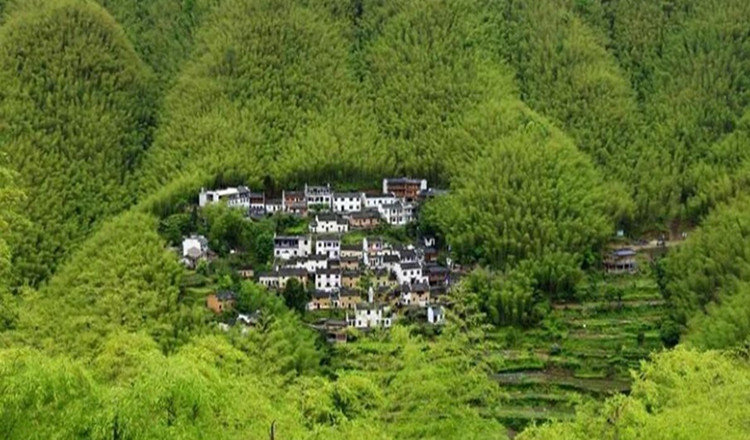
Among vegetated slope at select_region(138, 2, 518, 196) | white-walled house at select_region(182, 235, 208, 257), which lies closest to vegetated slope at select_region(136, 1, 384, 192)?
vegetated slope at select_region(138, 2, 518, 196)

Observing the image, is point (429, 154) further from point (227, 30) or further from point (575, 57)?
point (227, 30)

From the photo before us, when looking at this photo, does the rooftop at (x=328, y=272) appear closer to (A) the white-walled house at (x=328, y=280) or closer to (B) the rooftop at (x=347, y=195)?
(A) the white-walled house at (x=328, y=280)

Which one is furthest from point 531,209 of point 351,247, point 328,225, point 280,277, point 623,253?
point 280,277

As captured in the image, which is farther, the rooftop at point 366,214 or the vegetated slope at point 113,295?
the rooftop at point 366,214

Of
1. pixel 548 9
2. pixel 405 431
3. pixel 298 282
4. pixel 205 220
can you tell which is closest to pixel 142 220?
pixel 205 220

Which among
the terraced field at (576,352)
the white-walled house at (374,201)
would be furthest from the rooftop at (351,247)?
the terraced field at (576,352)
